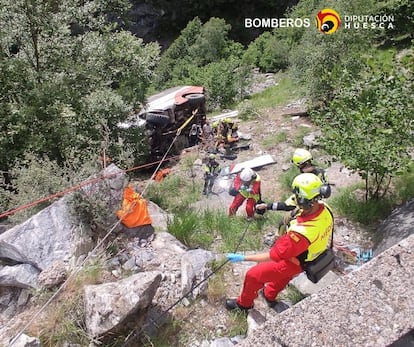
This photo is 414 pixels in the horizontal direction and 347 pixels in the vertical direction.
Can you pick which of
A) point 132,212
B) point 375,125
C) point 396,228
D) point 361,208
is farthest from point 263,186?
point 132,212

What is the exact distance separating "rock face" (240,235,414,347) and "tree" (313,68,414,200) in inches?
105

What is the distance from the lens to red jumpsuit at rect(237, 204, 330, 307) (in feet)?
10.4

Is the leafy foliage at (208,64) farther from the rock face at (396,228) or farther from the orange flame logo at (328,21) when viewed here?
the rock face at (396,228)

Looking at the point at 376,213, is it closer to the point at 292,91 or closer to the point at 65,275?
the point at 65,275

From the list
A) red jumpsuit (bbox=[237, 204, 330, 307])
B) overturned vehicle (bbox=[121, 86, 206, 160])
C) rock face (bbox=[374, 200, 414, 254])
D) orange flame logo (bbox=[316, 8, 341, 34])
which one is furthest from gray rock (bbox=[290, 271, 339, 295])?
orange flame logo (bbox=[316, 8, 341, 34])

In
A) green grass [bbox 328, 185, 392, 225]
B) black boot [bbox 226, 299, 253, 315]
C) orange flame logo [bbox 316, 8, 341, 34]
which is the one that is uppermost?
orange flame logo [bbox 316, 8, 341, 34]

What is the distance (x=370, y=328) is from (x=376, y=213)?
12.2ft

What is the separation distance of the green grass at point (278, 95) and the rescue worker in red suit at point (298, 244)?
9912mm

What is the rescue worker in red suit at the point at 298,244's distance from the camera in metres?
3.18

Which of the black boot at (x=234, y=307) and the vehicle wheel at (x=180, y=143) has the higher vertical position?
the black boot at (x=234, y=307)

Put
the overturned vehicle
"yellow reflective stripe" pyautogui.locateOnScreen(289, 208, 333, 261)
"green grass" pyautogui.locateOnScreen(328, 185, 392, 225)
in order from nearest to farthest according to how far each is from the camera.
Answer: "yellow reflective stripe" pyautogui.locateOnScreen(289, 208, 333, 261) < "green grass" pyautogui.locateOnScreen(328, 185, 392, 225) < the overturned vehicle

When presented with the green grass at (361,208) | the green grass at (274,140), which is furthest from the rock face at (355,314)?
the green grass at (274,140)

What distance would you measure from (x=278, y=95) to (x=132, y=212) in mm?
11379

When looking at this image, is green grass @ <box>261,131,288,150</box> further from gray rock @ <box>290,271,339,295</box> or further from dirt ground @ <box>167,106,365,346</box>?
gray rock @ <box>290,271,339,295</box>
